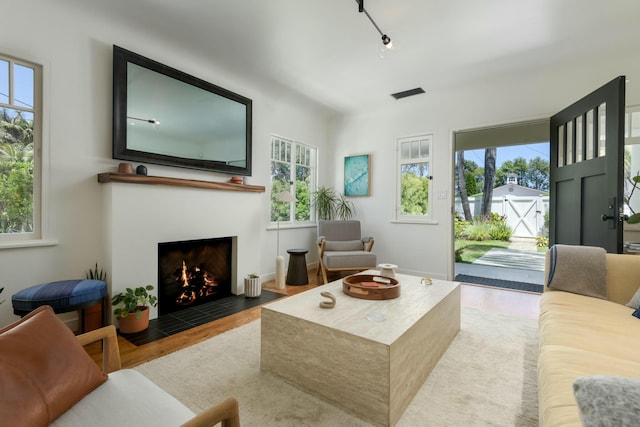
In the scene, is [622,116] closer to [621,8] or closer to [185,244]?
[621,8]

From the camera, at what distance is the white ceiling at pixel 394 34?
2.51m

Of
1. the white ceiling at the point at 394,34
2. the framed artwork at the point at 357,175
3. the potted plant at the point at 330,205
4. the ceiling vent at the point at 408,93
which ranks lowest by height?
the potted plant at the point at 330,205

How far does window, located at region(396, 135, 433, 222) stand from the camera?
459 cm

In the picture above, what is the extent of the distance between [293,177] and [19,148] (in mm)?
3186

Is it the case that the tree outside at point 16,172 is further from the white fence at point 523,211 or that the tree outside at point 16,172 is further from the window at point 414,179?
the white fence at point 523,211

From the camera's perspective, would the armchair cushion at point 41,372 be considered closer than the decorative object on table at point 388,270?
Yes

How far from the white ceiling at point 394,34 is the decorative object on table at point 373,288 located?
90.3 inches

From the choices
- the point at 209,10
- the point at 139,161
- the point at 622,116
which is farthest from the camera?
the point at 139,161

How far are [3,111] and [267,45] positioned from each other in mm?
2285

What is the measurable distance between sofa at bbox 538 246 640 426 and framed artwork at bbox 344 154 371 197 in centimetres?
311

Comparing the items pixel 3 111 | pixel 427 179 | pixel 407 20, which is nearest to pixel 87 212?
pixel 3 111

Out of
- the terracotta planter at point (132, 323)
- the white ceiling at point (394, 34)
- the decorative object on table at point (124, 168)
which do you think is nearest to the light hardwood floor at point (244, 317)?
the terracotta planter at point (132, 323)

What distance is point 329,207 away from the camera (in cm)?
527

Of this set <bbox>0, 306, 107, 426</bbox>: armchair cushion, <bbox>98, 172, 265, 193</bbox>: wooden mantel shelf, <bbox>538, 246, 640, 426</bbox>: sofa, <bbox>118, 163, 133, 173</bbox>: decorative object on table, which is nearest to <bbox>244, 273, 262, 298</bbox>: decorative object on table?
<bbox>98, 172, 265, 193</bbox>: wooden mantel shelf
